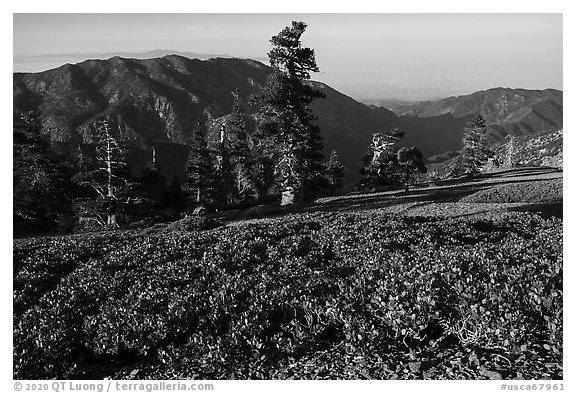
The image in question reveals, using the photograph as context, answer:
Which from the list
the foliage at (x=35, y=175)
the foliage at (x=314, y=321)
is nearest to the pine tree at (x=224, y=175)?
the foliage at (x=35, y=175)

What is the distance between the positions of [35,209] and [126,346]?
34019 millimetres

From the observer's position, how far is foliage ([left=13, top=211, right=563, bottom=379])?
620 centimetres

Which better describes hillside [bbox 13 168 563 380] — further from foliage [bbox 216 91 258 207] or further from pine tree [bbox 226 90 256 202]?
pine tree [bbox 226 90 256 202]

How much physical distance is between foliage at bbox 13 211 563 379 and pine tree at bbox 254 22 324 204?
71.2ft

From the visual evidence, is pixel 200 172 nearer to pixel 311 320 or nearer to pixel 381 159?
pixel 381 159

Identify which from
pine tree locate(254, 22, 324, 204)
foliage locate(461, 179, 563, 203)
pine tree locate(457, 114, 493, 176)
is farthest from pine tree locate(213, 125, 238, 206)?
pine tree locate(457, 114, 493, 176)

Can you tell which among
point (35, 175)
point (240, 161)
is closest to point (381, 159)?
point (240, 161)

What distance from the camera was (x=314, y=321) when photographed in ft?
23.2

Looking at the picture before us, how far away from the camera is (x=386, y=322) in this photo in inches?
254

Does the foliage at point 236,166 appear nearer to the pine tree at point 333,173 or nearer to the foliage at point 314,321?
the pine tree at point 333,173

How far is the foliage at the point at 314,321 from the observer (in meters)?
6.20

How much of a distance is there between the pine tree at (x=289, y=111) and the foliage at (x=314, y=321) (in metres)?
21.7

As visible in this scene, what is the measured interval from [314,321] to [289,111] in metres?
24.5
